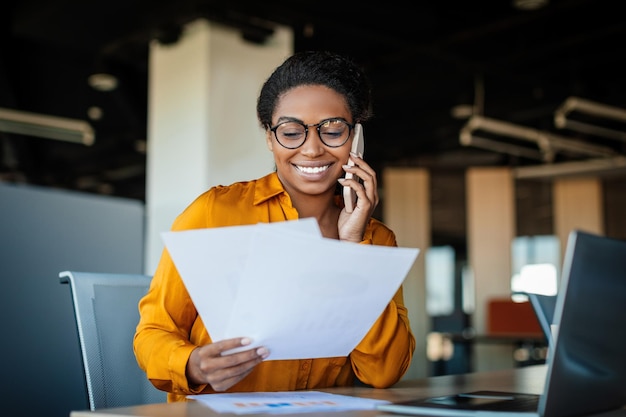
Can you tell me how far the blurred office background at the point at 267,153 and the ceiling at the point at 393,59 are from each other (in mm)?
23

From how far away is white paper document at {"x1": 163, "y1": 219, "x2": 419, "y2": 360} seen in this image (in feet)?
3.55

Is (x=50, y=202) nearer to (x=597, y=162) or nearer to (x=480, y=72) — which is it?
(x=480, y=72)

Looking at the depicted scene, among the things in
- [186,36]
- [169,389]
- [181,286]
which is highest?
[186,36]

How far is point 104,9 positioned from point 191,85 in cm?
131

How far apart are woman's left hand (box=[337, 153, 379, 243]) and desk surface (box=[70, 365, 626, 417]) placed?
346 mm

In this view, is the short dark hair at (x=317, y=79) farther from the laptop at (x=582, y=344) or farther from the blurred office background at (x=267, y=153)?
the laptop at (x=582, y=344)

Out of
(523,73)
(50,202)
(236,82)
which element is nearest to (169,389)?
(50,202)

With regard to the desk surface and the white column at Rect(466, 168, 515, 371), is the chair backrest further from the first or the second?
the white column at Rect(466, 168, 515, 371)

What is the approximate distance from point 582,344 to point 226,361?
0.55 m

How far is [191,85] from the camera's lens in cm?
564

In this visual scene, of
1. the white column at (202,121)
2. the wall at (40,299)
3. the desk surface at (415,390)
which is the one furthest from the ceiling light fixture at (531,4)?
the wall at (40,299)

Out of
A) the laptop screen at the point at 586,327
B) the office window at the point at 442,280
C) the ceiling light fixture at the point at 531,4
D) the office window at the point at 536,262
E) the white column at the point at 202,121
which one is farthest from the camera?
the office window at the point at 442,280

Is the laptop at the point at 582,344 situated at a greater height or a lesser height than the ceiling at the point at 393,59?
lesser

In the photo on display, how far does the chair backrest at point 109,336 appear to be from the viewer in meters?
1.65
